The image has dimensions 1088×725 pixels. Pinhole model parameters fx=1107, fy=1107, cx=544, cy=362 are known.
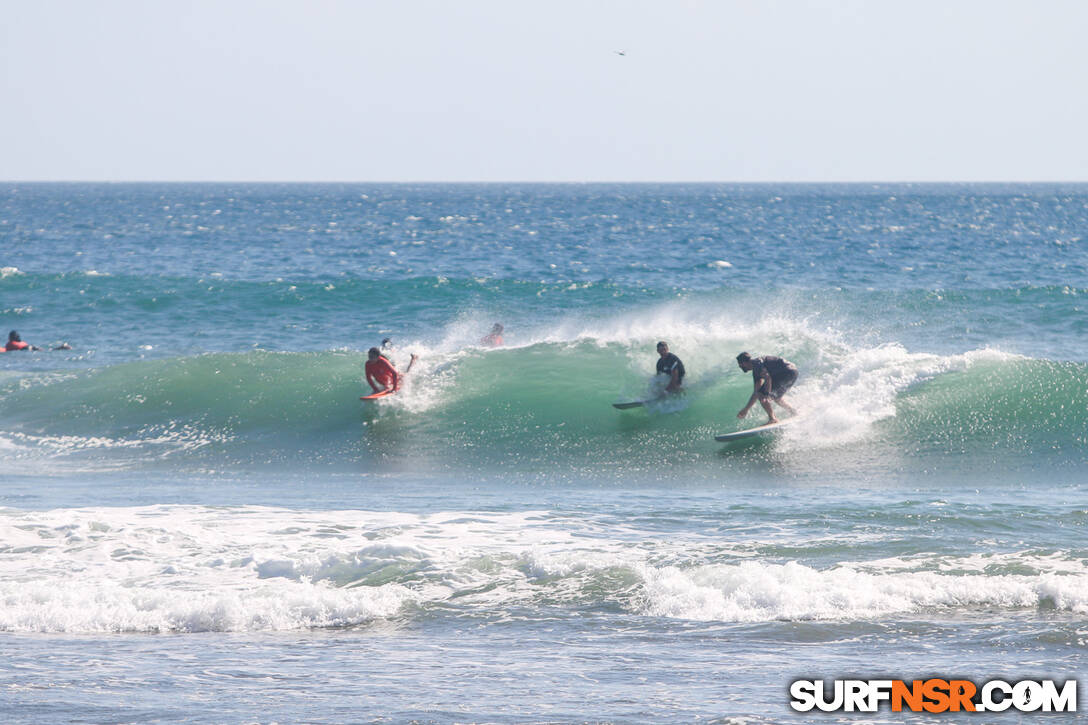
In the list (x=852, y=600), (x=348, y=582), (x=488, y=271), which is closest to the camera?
(x=852, y=600)

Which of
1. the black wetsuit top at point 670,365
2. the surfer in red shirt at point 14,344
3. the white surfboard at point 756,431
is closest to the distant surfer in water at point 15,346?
the surfer in red shirt at point 14,344

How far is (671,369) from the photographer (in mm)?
17016

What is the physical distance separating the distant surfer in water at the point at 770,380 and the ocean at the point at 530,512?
19.5 inches

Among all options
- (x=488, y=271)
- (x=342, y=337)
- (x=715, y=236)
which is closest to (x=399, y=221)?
(x=715, y=236)

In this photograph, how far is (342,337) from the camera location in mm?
28047

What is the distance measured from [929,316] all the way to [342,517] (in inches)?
824

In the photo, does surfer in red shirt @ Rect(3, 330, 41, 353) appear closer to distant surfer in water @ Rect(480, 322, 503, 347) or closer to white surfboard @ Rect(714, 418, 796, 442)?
distant surfer in water @ Rect(480, 322, 503, 347)

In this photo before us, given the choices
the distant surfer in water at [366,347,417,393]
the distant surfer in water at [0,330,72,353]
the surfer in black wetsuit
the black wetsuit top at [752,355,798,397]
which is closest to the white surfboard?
the black wetsuit top at [752,355,798,397]

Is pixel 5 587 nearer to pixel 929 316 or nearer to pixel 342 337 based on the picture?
pixel 342 337

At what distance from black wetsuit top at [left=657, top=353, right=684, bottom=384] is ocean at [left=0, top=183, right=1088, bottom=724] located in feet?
1.09

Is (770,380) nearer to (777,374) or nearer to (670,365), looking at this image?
(777,374)

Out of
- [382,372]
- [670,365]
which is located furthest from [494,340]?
[670,365]

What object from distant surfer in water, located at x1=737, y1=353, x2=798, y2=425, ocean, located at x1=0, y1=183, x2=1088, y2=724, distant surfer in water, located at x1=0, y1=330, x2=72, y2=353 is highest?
distant surfer in water, located at x1=0, y1=330, x2=72, y2=353

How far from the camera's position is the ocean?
7.32 metres
